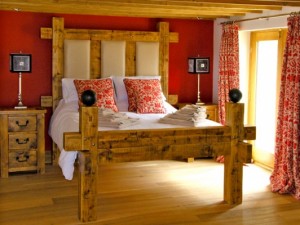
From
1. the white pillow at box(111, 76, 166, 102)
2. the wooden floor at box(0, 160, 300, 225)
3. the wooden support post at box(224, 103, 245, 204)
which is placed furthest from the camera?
the white pillow at box(111, 76, 166, 102)

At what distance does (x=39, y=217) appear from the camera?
3.79m

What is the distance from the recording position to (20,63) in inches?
207

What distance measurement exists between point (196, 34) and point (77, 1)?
2335 millimetres

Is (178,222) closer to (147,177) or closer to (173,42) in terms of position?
(147,177)

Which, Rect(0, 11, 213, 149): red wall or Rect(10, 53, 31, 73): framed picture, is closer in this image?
Rect(10, 53, 31, 73): framed picture

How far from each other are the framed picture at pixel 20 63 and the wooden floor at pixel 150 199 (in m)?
1.25

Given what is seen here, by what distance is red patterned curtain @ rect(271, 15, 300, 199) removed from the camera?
4.50 metres

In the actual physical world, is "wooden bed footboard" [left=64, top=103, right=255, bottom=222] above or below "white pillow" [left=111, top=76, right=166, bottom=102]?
below

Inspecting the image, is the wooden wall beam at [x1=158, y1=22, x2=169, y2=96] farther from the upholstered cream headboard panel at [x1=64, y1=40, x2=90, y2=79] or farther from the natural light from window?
the natural light from window

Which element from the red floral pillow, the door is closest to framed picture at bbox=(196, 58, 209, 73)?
the door

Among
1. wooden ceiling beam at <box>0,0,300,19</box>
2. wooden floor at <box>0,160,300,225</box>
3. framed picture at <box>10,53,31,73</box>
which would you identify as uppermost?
wooden ceiling beam at <box>0,0,300,19</box>

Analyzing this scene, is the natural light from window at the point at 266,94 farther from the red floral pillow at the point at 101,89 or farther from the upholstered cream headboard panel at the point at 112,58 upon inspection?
the red floral pillow at the point at 101,89

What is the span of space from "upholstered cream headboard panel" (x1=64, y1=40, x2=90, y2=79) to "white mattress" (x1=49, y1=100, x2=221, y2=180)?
17.1 inches

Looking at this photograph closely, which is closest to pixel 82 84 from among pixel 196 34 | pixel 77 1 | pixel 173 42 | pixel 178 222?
pixel 77 1
